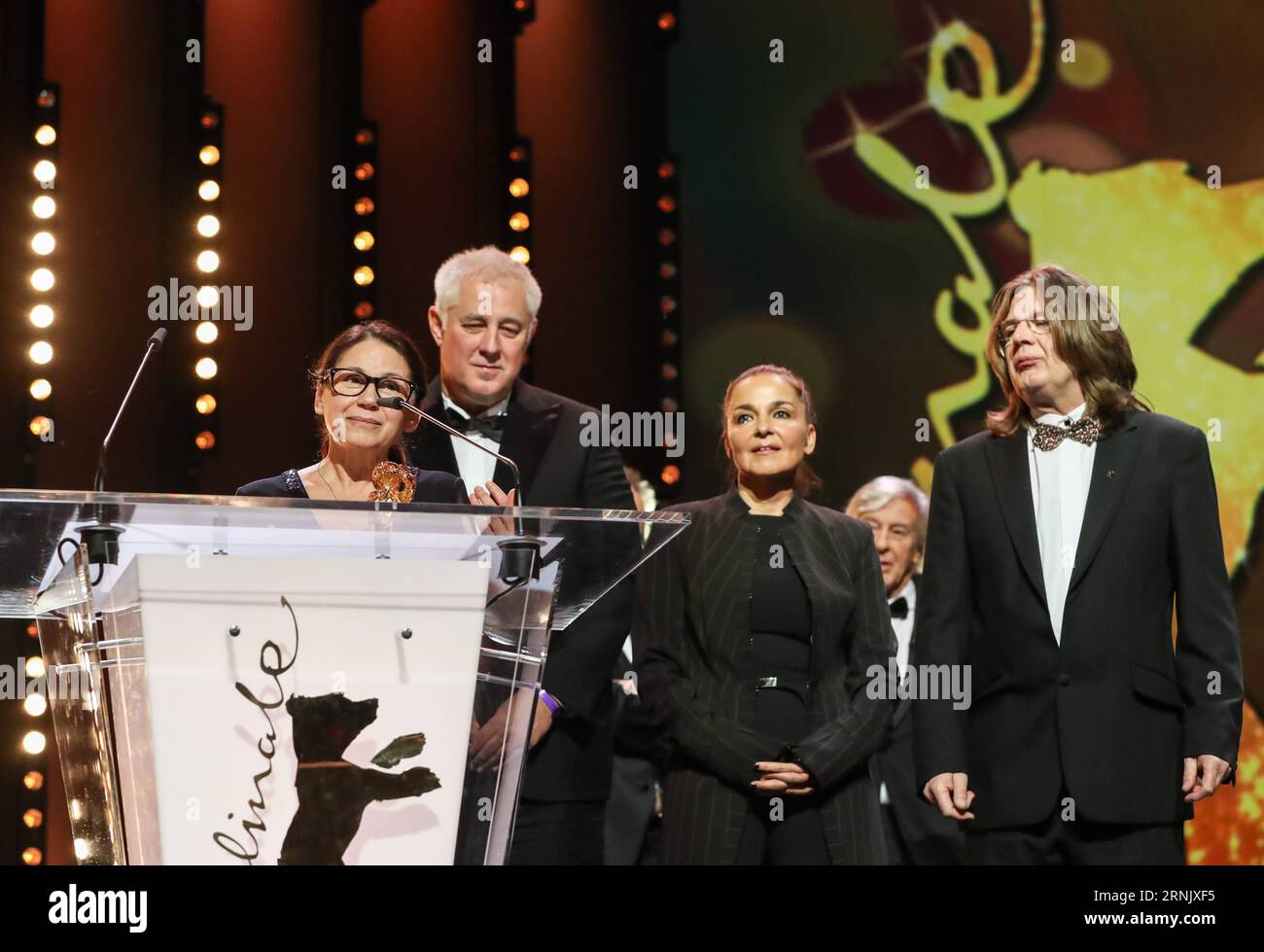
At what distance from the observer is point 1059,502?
9.50 ft

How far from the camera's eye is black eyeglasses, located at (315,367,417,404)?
9.36 feet

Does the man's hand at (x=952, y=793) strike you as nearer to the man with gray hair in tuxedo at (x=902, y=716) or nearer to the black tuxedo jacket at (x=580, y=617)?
the black tuxedo jacket at (x=580, y=617)

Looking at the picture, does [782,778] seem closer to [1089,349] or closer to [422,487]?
[422,487]

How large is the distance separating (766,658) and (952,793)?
19.1 inches

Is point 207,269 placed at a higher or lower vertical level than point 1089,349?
higher

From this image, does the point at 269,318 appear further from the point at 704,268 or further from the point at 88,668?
the point at 88,668

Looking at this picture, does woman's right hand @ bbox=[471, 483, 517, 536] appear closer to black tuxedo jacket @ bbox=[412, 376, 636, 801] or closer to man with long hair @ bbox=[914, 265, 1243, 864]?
black tuxedo jacket @ bbox=[412, 376, 636, 801]

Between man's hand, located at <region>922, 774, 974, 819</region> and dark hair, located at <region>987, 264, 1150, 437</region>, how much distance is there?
652 mm

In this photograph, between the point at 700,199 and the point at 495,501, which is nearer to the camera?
the point at 495,501

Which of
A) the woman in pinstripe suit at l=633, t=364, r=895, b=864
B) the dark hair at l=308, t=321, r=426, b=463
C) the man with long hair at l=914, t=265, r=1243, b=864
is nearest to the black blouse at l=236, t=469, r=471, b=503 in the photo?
the dark hair at l=308, t=321, r=426, b=463

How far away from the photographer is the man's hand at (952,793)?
110 inches

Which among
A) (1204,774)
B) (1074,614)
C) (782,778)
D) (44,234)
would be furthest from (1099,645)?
(44,234)

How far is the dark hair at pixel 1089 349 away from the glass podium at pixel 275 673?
1343 mm
